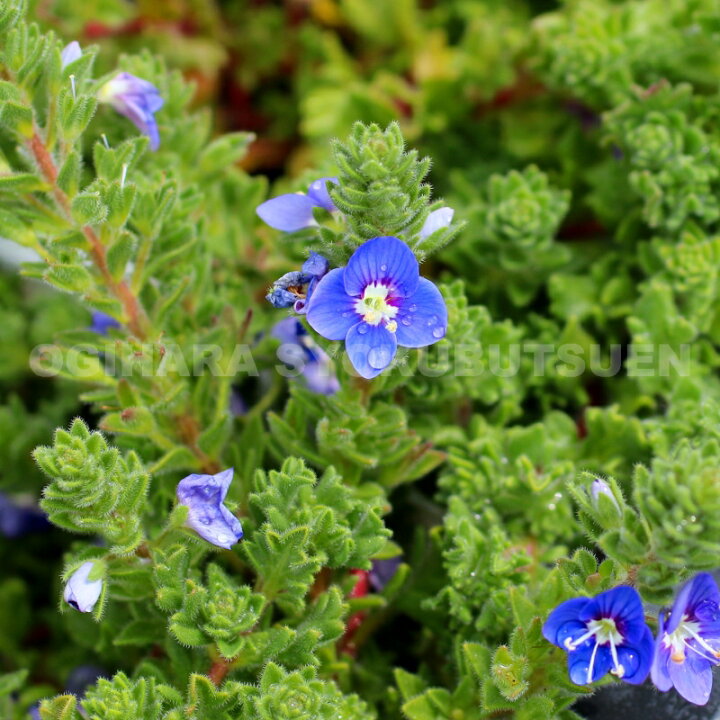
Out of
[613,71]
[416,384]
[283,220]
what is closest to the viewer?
[283,220]

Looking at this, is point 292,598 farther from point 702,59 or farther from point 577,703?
point 702,59

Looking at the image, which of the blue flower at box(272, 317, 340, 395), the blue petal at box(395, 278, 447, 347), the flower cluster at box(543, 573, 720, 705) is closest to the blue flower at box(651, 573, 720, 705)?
the flower cluster at box(543, 573, 720, 705)

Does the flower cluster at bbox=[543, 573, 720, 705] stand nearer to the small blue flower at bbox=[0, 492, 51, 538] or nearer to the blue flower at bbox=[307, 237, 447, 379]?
the blue flower at bbox=[307, 237, 447, 379]

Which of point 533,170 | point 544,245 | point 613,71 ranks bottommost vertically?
point 544,245

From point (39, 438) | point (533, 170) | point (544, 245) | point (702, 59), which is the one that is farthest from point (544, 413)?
point (39, 438)

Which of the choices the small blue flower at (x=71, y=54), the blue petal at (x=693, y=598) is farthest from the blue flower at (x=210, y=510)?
the small blue flower at (x=71, y=54)

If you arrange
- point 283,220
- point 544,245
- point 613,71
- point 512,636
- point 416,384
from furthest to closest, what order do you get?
point 613,71 < point 544,245 < point 416,384 < point 283,220 < point 512,636

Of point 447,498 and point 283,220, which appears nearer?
point 283,220
